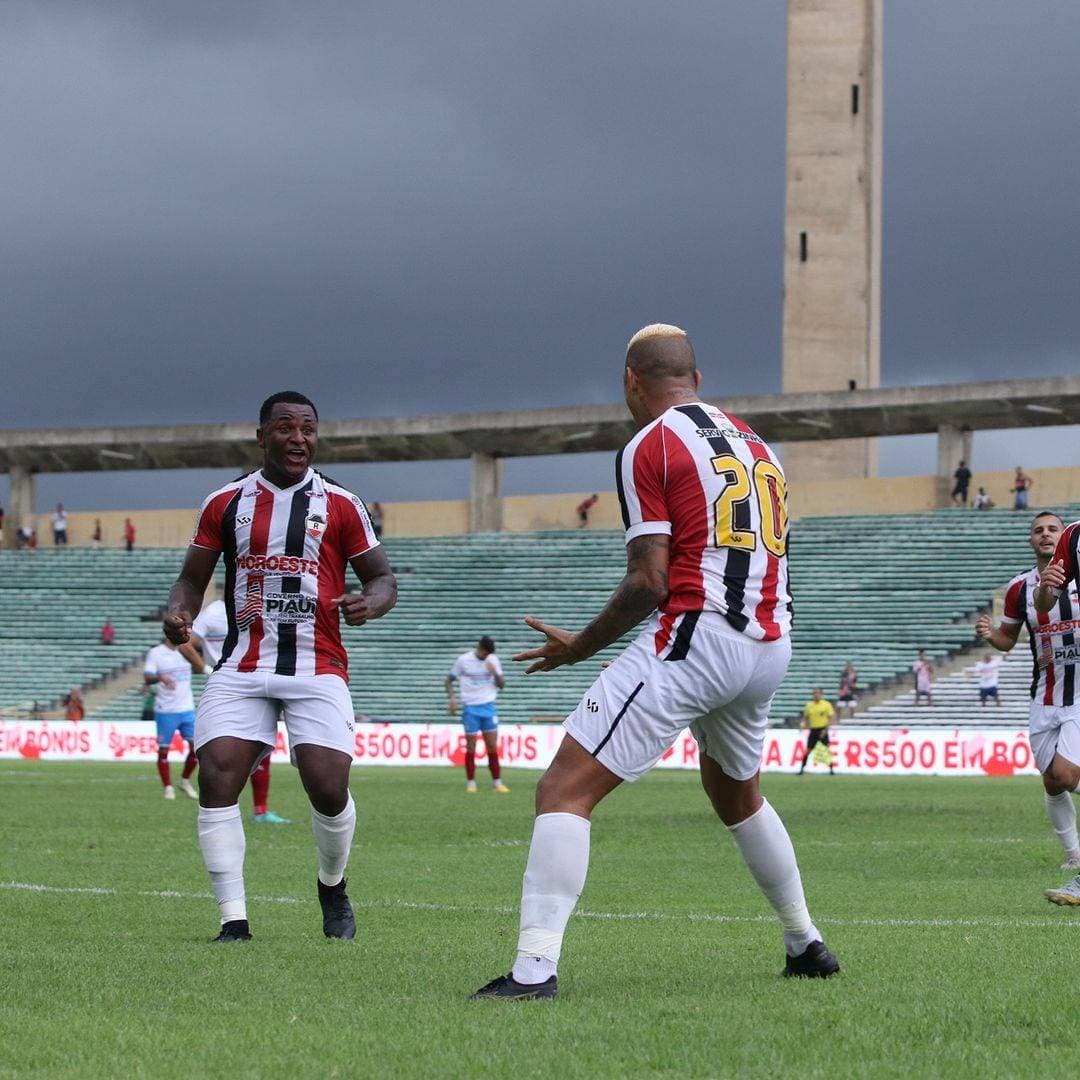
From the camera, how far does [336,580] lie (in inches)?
333

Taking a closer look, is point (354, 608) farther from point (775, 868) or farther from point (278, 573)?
point (775, 868)

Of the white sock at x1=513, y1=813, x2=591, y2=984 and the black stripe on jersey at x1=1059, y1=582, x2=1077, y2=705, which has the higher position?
the white sock at x1=513, y1=813, x2=591, y2=984

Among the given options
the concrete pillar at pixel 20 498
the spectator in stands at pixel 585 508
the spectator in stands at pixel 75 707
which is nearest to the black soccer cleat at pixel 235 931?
the spectator in stands at pixel 75 707

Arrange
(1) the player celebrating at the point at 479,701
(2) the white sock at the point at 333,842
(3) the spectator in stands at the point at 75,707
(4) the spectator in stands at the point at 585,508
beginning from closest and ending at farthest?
(2) the white sock at the point at 333,842, (1) the player celebrating at the point at 479,701, (3) the spectator in stands at the point at 75,707, (4) the spectator in stands at the point at 585,508

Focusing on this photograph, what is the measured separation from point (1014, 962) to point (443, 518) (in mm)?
52460

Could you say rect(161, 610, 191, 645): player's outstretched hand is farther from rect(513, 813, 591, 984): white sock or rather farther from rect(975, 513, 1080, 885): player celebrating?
rect(975, 513, 1080, 885): player celebrating

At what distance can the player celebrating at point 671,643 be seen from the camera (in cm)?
588

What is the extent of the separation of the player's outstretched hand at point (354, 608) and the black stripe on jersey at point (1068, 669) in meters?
5.24

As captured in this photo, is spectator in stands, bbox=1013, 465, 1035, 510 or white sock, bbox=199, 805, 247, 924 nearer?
white sock, bbox=199, 805, 247, 924

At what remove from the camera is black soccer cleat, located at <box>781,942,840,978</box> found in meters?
6.40

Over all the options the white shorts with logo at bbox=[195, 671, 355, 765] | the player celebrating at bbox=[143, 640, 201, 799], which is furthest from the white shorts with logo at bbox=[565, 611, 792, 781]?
the player celebrating at bbox=[143, 640, 201, 799]

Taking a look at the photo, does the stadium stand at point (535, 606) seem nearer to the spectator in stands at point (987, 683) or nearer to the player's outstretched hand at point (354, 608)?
the spectator in stands at point (987, 683)

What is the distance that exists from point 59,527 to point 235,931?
55.2 m

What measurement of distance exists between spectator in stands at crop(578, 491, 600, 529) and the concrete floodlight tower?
24.2ft
